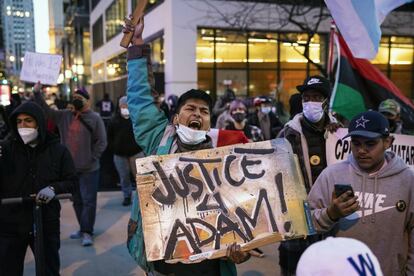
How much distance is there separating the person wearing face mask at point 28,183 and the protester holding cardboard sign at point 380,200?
2.26 metres

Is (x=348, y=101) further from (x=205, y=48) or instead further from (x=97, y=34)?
(x=97, y=34)

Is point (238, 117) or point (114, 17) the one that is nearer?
point (238, 117)

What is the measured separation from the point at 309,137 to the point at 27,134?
226 cm

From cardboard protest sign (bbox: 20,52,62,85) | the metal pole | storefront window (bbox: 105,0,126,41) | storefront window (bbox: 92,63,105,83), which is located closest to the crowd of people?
the metal pole

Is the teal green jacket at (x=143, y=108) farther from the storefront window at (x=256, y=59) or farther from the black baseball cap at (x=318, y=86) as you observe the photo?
the storefront window at (x=256, y=59)

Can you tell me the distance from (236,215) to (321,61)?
66.8 feet

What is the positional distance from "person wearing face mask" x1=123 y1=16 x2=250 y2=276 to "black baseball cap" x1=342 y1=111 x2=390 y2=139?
860mm

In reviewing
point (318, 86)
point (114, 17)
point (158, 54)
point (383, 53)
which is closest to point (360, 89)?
point (318, 86)

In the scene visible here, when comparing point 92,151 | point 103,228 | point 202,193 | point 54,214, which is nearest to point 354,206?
point 202,193

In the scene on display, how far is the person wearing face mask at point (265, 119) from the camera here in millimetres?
8984

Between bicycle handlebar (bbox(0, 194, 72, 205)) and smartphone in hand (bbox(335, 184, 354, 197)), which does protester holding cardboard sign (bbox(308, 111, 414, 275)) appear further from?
bicycle handlebar (bbox(0, 194, 72, 205))

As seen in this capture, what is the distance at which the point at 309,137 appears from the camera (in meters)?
3.65

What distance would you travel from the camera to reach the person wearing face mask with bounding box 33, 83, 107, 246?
6332mm

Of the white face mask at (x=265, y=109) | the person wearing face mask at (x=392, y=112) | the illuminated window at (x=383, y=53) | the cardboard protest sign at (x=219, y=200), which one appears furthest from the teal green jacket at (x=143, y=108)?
the illuminated window at (x=383, y=53)
